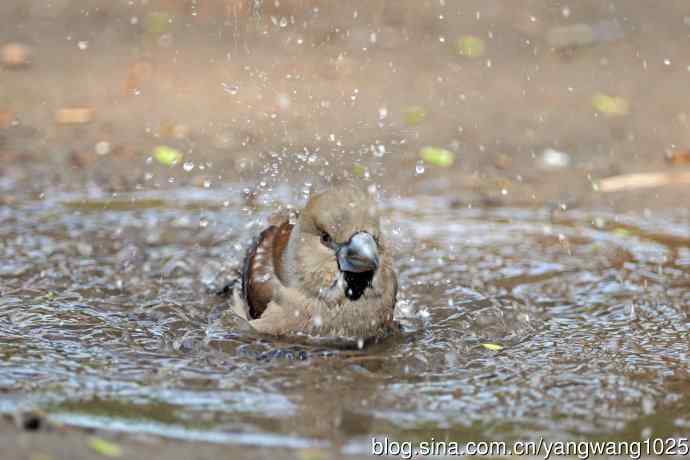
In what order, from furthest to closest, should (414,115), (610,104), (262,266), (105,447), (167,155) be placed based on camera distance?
(610,104) → (414,115) → (167,155) → (262,266) → (105,447)

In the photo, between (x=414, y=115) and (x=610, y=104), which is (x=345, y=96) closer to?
(x=414, y=115)

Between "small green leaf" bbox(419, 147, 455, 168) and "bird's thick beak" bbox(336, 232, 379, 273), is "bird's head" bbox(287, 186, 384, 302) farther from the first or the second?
"small green leaf" bbox(419, 147, 455, 168)

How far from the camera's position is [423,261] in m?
7.42

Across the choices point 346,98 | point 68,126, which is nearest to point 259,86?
point 346,98

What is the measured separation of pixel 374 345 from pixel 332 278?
42cm

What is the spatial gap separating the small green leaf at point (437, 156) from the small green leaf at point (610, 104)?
177 centimetres

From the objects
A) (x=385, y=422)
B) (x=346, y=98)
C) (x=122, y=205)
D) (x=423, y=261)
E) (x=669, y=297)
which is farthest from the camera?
(x=346, y=98)

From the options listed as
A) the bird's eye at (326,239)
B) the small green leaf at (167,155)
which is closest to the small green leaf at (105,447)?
the bird's eye at (326,239)

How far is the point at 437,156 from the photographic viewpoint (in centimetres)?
953

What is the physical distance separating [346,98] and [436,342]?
4.89 meters

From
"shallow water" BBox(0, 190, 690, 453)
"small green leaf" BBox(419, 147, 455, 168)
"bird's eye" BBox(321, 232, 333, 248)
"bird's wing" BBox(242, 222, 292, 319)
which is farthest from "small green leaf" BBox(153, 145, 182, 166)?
"bird's eye" BBox(321, 232, 333, 248)

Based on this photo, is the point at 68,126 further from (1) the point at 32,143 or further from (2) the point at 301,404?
(2) the point at 301,404

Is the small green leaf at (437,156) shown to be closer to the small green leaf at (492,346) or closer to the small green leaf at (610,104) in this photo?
the small green leaf at (610,104)

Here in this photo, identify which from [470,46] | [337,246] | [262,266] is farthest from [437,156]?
[337,246]
